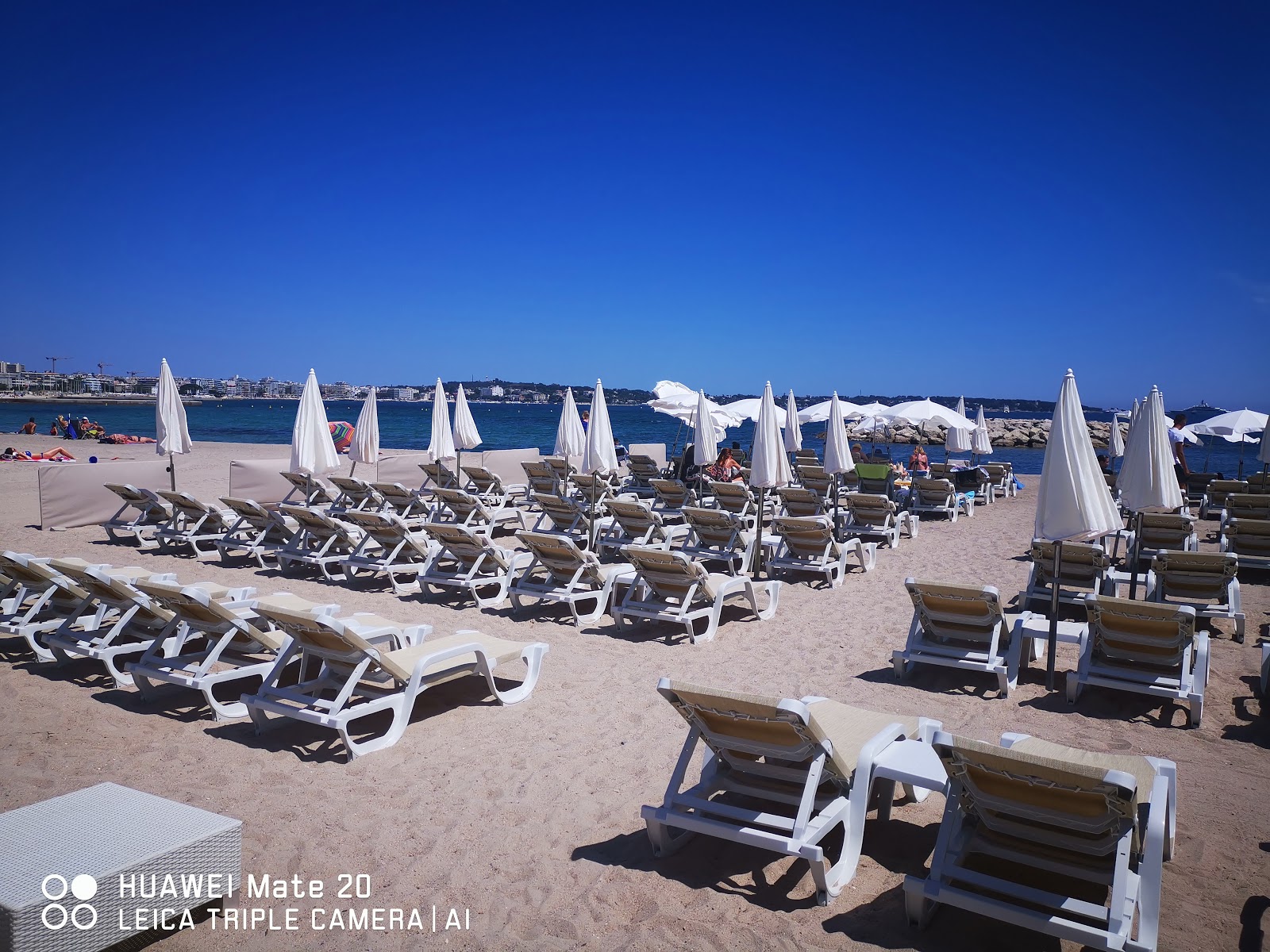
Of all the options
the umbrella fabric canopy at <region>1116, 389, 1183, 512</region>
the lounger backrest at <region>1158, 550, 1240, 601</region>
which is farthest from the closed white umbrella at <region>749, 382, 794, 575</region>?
the lounger backrest at <region>1158, 550, 1240, 601</region>

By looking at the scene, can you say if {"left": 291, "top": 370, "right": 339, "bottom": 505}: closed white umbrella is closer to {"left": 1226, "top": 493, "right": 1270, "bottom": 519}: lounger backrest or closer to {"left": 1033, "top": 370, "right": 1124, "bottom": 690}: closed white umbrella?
{"left": 1033, "top": 370, "right": 1124, "bottom": 690}: closed white umbrella

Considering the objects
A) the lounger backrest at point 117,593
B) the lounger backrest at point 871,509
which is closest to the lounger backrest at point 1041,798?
the lounger backrest at point 117,593

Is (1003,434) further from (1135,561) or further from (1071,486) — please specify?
(1071,486)

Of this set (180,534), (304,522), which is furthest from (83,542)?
(304,522)

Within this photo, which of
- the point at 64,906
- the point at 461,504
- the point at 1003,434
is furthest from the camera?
the point at 1003,434

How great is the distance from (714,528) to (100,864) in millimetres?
6910

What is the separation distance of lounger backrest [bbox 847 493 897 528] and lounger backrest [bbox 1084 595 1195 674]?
544 centimetres

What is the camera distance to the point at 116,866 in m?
2.50

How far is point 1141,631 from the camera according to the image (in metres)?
5.08

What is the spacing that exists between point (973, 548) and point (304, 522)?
8.34 metres

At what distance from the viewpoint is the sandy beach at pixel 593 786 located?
9.39ft

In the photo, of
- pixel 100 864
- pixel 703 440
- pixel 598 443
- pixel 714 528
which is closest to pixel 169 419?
pixel 598 443

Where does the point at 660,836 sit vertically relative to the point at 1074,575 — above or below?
below

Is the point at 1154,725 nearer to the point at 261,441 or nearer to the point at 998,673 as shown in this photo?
the point at 998,673
